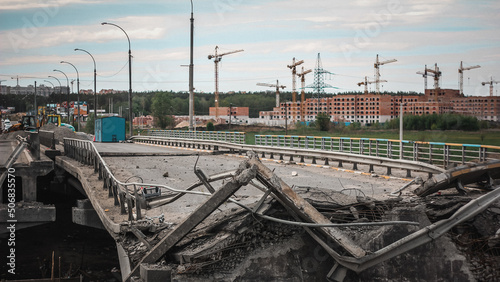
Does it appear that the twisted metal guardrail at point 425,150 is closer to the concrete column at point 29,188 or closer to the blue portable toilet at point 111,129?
the concrete column at point 29,188

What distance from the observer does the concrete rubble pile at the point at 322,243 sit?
24.2 ft

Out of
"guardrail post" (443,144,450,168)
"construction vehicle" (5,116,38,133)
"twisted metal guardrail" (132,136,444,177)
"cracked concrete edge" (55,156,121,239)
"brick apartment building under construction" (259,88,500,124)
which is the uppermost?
"brick apartment building under construction" (259,88,500,124)

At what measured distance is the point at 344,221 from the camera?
8062 mm

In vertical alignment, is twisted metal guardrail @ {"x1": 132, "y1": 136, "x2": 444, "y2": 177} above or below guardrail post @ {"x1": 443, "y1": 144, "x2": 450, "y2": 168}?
below

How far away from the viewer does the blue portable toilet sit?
6631 cm

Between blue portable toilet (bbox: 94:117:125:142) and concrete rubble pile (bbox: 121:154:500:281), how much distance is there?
2370 inches

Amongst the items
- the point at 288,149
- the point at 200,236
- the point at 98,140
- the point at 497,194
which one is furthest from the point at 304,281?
the point at 98,140

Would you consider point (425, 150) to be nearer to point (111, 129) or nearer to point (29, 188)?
point (29, 188)

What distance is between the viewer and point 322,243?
24.3 feet

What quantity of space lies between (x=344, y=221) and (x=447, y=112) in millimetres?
18655

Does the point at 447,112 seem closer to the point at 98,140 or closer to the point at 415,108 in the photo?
the point at 415,108

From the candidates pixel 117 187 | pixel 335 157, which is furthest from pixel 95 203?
pixel 335 157

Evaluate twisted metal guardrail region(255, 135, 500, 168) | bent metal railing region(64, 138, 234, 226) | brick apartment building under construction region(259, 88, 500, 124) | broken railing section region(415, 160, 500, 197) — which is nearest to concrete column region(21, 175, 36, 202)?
bent metal railing region(64, 138, 234, 226)

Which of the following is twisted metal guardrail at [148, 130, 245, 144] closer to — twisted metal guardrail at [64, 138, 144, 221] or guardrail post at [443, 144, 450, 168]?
twisted metal guardrail at [64, 138, 144, 221]
